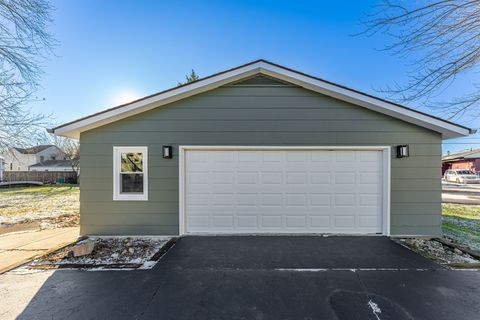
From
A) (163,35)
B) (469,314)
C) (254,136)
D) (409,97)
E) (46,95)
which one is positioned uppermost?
(163,35)

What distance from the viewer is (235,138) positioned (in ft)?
16.8

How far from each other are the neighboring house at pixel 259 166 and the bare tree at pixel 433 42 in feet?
3.15

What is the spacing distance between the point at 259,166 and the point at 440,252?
161 inches

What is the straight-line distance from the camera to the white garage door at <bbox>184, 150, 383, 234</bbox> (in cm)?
513

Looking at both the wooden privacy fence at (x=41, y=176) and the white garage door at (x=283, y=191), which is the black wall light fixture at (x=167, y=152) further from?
the wooden privacy fence at (x=41, y=176)

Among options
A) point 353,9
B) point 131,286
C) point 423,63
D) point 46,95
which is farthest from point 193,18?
point 131,286

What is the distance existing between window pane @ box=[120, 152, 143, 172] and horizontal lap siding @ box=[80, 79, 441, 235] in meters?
0.29

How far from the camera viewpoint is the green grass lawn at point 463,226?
4.75 metres

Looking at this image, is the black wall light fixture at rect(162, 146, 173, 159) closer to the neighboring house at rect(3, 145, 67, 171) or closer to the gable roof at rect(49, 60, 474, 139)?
the gable roof at rect(49, 60, 474, 139)

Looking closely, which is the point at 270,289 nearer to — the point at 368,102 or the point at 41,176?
the point at 368,102

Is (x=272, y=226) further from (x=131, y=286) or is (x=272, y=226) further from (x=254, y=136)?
(x=131, y=286)

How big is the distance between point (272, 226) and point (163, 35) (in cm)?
728

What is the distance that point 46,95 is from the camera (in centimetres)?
668

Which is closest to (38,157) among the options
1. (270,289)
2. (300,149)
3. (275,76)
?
(275,76)
